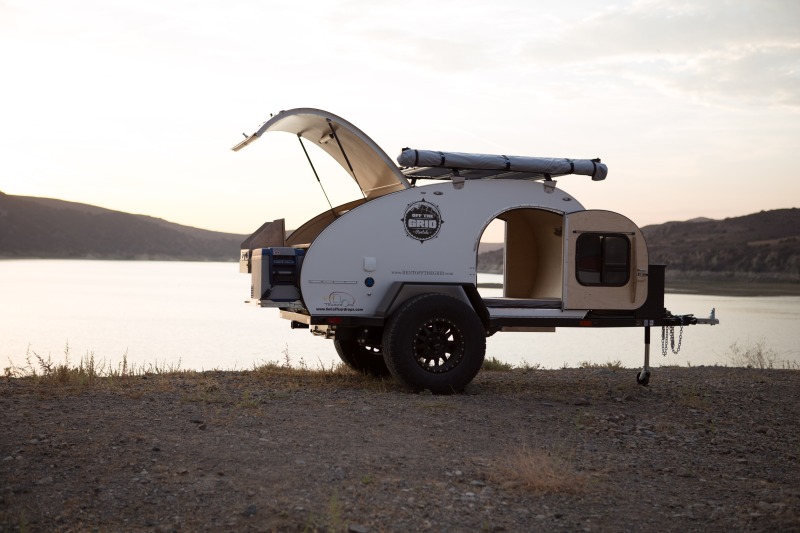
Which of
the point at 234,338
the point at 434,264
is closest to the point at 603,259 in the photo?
the point at 434,264

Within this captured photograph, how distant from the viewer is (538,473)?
271 inches

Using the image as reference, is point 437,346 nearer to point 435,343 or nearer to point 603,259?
point 435,343

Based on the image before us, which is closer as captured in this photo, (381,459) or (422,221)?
(381,459)

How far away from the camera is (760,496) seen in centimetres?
682

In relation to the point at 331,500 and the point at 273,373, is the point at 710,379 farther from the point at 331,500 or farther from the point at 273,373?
the point at 331,500

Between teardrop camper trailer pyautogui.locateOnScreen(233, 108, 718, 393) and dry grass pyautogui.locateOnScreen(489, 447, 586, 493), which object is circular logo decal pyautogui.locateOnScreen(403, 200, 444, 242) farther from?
dry grass pyautogui.locateOnScreen(489, 447, 586, 493)

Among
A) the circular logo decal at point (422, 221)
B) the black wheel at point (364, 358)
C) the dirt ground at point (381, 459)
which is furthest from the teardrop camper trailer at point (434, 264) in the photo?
the black wheel at point (364, 358)

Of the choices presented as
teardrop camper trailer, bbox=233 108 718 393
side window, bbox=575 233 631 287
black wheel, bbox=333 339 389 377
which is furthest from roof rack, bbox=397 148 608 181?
black wheel, bbox=333 339 389 377

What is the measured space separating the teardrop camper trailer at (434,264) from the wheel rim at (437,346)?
0.05ft

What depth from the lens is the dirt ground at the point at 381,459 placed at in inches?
240

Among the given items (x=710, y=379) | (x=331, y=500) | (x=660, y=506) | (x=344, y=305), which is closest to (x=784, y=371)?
(x=710, y=379)

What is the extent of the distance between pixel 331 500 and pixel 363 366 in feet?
20.6

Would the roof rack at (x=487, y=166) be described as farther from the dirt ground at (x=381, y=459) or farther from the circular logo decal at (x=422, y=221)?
the dirt ground at (x=381, y=459)

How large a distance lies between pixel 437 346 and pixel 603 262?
250 centimetres
